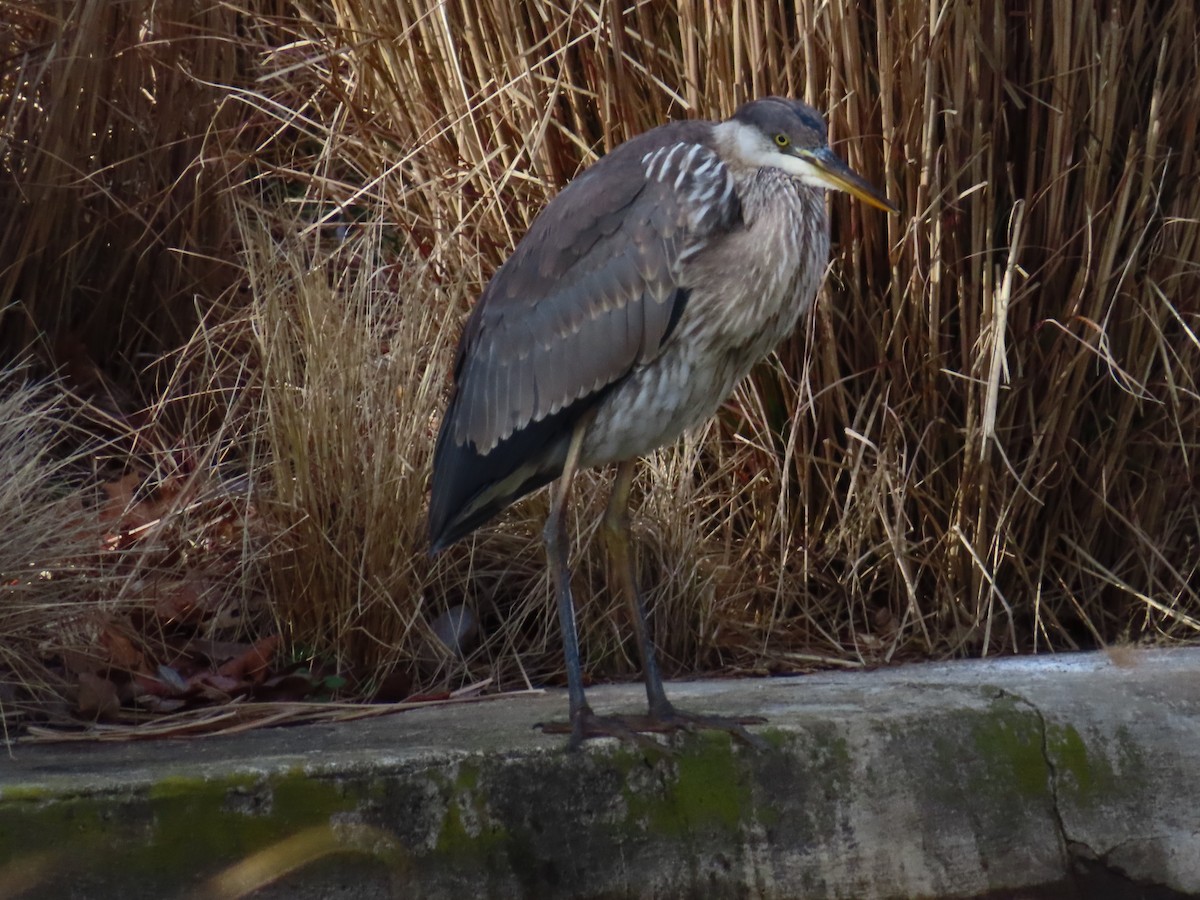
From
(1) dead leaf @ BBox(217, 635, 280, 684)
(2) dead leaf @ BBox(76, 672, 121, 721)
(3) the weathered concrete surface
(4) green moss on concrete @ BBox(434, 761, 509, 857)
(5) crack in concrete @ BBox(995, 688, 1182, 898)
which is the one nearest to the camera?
(3) the weathered concrete surface

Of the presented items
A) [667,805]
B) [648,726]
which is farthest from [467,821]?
[648,726]

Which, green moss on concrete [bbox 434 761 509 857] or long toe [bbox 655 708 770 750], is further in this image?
long toe [bbox 655 708 770 750]

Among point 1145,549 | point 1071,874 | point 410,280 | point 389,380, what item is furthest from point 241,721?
point 1145,549

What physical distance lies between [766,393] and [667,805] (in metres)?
1.67

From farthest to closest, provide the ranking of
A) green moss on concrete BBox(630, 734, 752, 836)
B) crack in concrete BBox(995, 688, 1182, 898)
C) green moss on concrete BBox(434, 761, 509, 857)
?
crack in concrete BBox(995, 688, 1182, 898) → green moss on concrete BBox(630, 734, 752, 836) → green moss on concrete BBox(434, 761, 509, 857)

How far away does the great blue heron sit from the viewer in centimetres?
335

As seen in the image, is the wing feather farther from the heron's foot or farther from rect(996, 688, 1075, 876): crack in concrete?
rect(996, 688, 1075, 876): crack in concrete

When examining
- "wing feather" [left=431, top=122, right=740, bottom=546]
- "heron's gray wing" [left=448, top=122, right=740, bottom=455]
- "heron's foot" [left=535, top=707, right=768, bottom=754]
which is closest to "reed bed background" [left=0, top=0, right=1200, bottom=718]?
"wing feather" [left=431, top=122, right=740, bottom=546]

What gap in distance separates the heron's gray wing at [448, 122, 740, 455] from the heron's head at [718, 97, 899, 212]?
0.10 meters

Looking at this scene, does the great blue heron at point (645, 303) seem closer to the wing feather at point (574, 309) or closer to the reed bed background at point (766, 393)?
the wing feather at point (574, 309)

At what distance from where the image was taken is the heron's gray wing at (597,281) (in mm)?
3365

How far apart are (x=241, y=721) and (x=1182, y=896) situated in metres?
2.04

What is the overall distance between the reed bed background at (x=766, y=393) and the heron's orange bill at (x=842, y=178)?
729mm

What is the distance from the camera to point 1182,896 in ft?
10.4
